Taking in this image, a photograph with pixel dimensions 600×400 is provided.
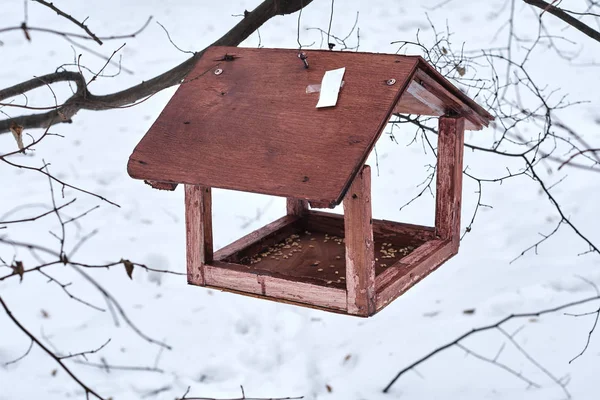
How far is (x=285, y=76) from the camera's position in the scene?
2.14m

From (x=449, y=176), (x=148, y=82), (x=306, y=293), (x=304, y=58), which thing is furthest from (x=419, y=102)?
(x=148, y=82)

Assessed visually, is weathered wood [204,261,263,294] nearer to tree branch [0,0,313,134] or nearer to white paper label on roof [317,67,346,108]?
white paper label on roof [317,67,346,108]

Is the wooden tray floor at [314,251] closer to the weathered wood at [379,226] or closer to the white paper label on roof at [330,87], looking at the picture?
the weathered wood at [379,226]

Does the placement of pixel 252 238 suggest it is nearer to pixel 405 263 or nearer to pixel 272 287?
pixel 272 287

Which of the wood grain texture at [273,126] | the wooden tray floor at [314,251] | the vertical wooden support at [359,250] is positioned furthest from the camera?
the wooden tray floor at [314,251]

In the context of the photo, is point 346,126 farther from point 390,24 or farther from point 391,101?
point 390,24

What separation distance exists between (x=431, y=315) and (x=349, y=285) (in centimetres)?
141

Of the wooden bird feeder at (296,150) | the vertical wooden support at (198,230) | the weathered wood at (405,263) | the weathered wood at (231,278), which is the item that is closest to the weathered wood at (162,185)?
the wooden bird feeder at (296,150)

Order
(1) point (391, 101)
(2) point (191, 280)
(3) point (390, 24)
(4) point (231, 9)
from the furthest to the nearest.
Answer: (4) point (231, 9), (3) point (390, 24), (2) point (191, 280), (1) point (391, 101)

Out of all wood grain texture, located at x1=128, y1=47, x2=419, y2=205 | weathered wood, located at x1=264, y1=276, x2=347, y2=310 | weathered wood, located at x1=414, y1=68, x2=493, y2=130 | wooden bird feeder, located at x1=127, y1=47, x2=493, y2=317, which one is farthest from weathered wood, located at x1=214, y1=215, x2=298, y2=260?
weathered wood, located at x1=414, y1=68, x2=493, y2=130

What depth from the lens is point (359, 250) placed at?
2.05 metres

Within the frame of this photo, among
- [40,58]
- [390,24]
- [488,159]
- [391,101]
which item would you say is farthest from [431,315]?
[40,58]

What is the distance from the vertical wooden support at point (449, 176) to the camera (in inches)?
97.9

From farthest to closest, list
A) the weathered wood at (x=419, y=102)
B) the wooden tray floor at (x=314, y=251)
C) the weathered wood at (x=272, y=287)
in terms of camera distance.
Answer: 1. the wooden tray floor at (x=314, y=251)
2. the weathered wood at (x=419, y=102)
3. the weathered wood at (x=272, y=287)
